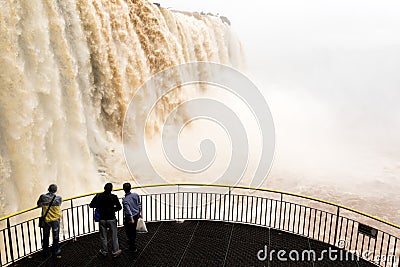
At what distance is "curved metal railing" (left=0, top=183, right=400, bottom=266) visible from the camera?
702 centimetres

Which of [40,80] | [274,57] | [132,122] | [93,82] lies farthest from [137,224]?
[274,57]

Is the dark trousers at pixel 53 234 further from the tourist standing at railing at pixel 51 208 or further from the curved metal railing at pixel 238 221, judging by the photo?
the curved metal railing at pixel 238 221

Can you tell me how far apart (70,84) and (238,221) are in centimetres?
957

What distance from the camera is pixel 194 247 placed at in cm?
738

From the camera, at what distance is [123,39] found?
18359 mm

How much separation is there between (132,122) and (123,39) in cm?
462

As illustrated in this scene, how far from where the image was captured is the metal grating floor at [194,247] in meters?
6.71

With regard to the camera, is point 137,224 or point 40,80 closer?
point 137,224

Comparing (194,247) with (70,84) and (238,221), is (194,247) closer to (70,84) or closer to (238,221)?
(238,221)

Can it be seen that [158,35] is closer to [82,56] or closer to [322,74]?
[82,56]

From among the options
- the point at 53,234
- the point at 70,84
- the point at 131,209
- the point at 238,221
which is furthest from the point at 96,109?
the point at 131,209

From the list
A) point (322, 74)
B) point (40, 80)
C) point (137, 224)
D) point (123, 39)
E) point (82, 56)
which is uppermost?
point (322, 74)

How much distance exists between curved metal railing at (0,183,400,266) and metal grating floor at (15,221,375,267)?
10.7 inches

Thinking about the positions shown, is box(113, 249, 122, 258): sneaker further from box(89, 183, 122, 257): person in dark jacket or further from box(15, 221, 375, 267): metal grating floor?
box(89, 183, 122, 257): person in dark jacket
